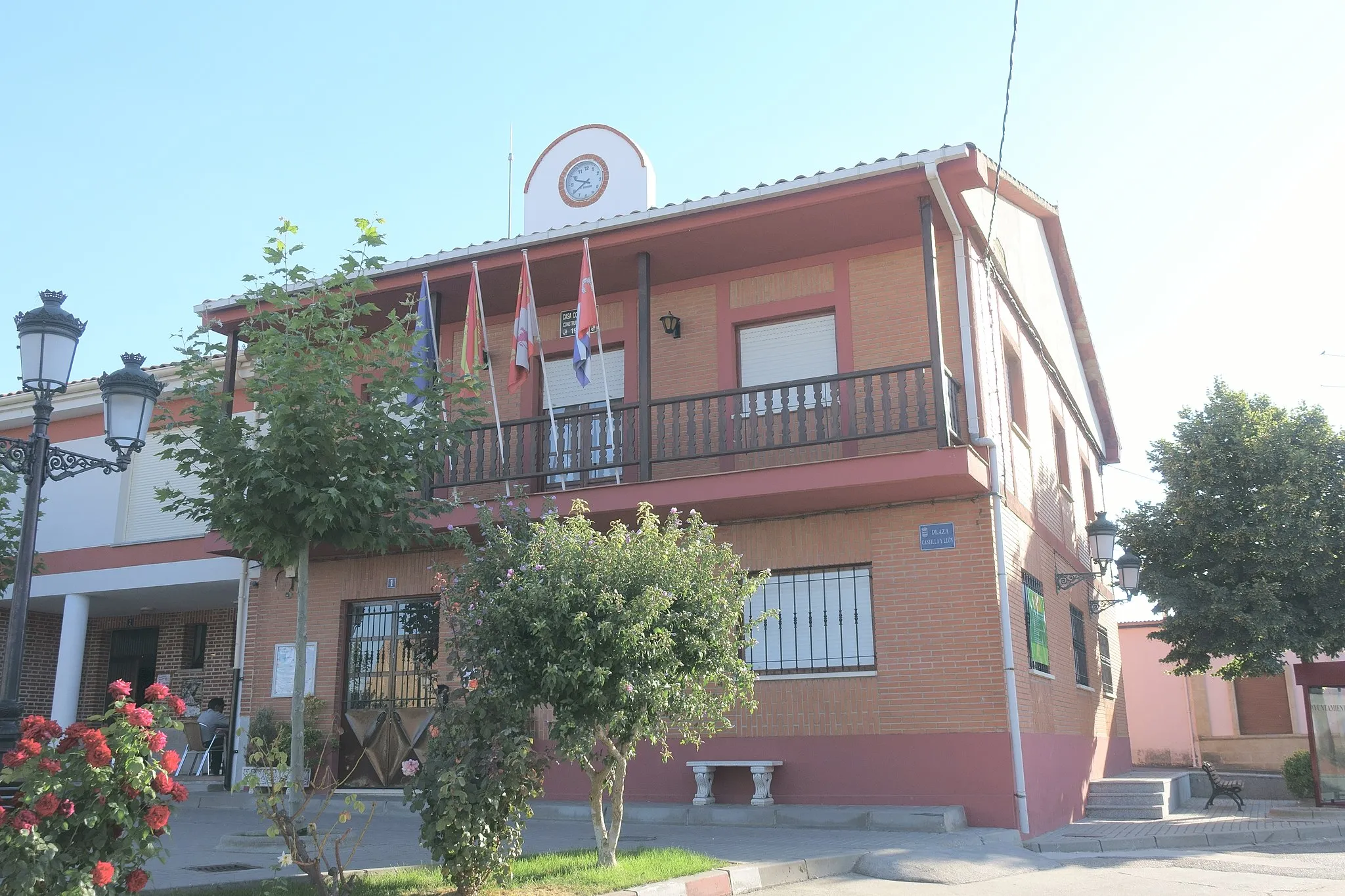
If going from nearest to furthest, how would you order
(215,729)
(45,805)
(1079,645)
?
(45,805) → (1079,645) → (215,729)

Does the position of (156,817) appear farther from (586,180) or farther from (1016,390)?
(586,180)

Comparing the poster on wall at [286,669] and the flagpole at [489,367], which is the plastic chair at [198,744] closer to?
the poster on wall at [286,669]

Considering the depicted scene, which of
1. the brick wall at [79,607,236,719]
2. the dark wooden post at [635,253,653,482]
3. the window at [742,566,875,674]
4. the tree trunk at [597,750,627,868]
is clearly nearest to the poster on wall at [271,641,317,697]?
the brick wall at [79,607,236,719]

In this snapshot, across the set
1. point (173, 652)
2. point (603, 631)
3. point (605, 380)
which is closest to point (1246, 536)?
point (605, 380)

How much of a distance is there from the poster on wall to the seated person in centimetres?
330

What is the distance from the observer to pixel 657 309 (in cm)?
1355

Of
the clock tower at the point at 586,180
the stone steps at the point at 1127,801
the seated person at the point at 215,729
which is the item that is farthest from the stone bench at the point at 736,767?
the seated person at the point at 215,729

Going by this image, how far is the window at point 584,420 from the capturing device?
Answer: 1237 centimetres

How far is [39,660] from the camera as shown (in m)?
19.6

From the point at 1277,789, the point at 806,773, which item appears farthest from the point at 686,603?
the point at 1277,789

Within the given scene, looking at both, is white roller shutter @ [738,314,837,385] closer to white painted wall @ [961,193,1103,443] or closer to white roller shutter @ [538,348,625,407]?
white roller shutter @ [538,348,625,407]

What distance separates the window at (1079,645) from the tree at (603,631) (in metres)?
9.00

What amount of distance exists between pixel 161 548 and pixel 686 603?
1176 centimetres

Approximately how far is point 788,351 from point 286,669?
7434mm
